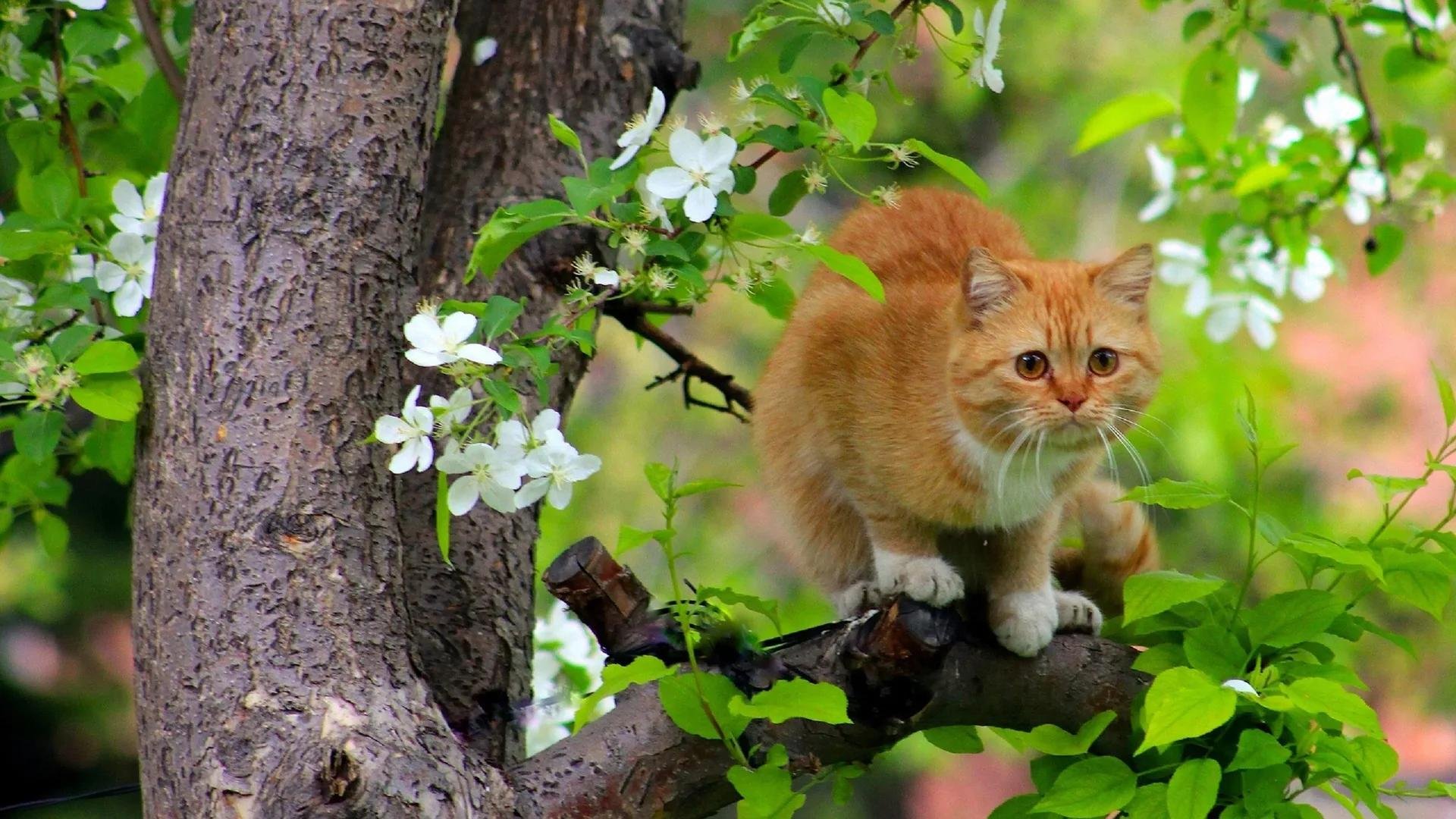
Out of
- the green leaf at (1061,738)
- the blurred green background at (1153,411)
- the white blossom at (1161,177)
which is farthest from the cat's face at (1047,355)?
the blurred green background at (1153,411)

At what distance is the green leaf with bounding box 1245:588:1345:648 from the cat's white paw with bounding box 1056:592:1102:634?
1.26 feet

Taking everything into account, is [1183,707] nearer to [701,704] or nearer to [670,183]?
[701,704]

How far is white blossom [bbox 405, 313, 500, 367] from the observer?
1.25m

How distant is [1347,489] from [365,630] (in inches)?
160

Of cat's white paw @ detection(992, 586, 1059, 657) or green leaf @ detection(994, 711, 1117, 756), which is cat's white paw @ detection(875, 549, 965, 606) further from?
green leaf @ detection(994, 711, 1117, 756)

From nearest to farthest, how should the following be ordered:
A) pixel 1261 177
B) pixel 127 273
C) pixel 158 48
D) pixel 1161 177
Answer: pixel 127 273
pixel 158 48
pixel 1261 177
pixel 1161 177

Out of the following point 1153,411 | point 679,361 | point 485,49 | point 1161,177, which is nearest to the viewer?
point 485,49

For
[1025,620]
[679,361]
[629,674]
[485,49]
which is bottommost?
[1025,620]

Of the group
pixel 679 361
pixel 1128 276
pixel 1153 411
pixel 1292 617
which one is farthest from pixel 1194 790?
pixel 1153 411

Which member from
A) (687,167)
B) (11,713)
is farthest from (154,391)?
(11,713)

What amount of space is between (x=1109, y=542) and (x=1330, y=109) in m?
0.97

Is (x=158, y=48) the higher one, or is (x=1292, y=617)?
(x=158, y=48)

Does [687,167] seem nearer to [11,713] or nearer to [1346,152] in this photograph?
[1346,152]

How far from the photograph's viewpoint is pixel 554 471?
4.38 ft
